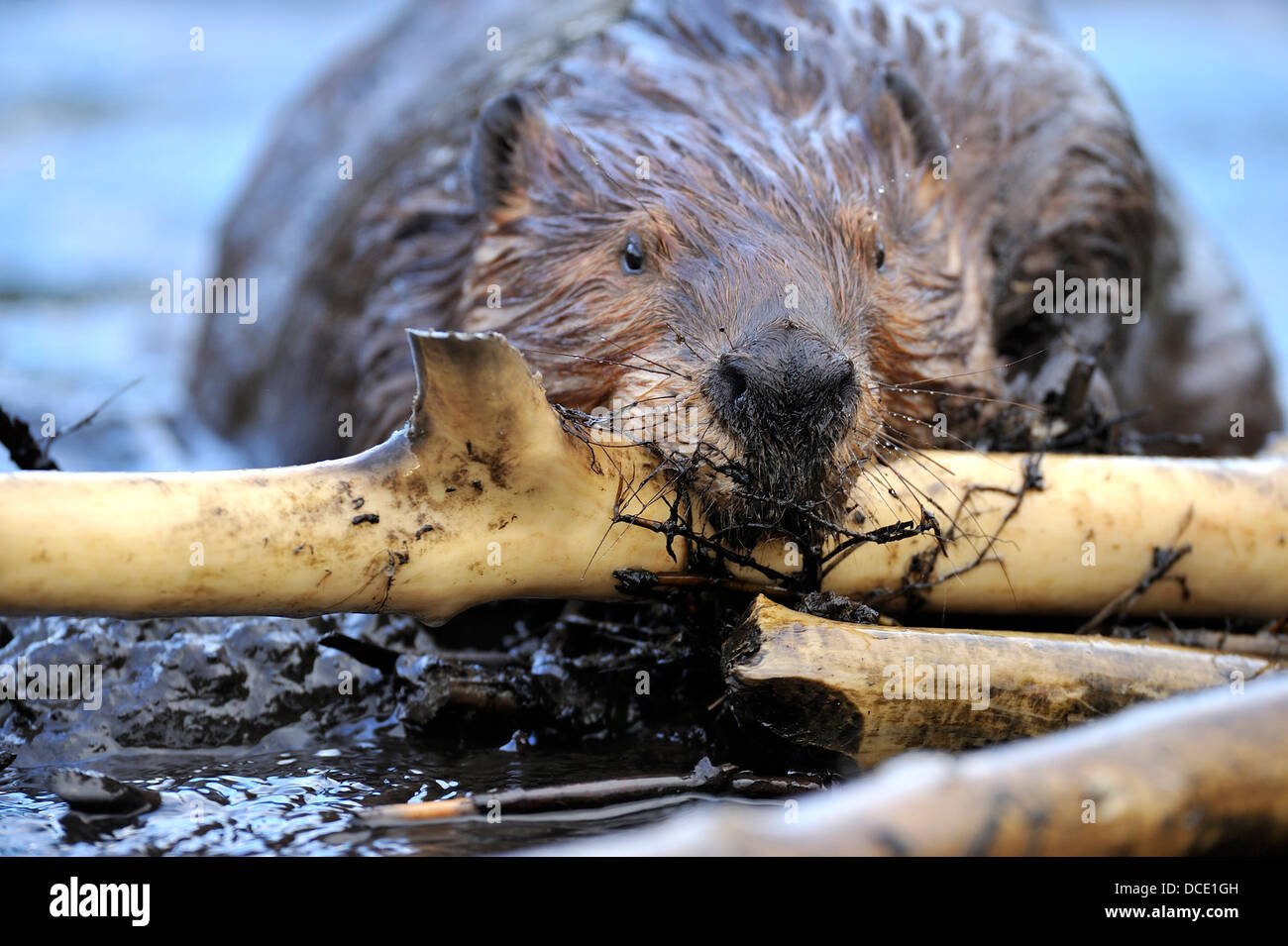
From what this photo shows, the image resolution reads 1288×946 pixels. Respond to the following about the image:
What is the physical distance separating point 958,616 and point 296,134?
3851 mm

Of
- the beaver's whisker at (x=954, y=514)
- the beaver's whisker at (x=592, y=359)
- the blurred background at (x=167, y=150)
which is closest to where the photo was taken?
the beaver's whisker at (x=954, y=514)

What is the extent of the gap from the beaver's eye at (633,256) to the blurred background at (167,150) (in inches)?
90.1

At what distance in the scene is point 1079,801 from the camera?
1.60m

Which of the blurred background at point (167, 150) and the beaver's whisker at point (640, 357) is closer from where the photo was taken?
the beaver's whisker at point (640, 357)

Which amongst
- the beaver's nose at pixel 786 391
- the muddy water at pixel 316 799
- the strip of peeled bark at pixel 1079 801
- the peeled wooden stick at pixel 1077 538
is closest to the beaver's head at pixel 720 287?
the beaver's nose at pixel 786 391

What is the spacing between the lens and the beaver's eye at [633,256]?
3068mm

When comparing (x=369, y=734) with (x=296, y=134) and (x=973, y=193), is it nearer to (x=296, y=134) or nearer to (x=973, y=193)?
(x=973, y=193)

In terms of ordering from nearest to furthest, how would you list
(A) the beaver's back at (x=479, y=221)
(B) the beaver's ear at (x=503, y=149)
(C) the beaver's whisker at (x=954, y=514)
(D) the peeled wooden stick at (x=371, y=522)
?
(D) the peeled wooden stick at (x=371, y=522) < (C) the beaver's whisker at (x=954, y=514) < (B) the beaver's ear at (x=503, y=149) < (A) the beaver's back at (x=479, y=221)

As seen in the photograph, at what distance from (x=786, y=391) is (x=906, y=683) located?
0.53m

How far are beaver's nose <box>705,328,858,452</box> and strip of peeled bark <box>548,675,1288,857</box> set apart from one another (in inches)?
35.2

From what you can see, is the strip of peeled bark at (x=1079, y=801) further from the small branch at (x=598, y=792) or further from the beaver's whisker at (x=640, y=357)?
the beaver's whisker at (x=640, y=357)

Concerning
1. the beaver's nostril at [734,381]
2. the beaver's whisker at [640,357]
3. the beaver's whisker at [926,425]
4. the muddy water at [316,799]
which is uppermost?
the beaver's whisker at [640,357]
